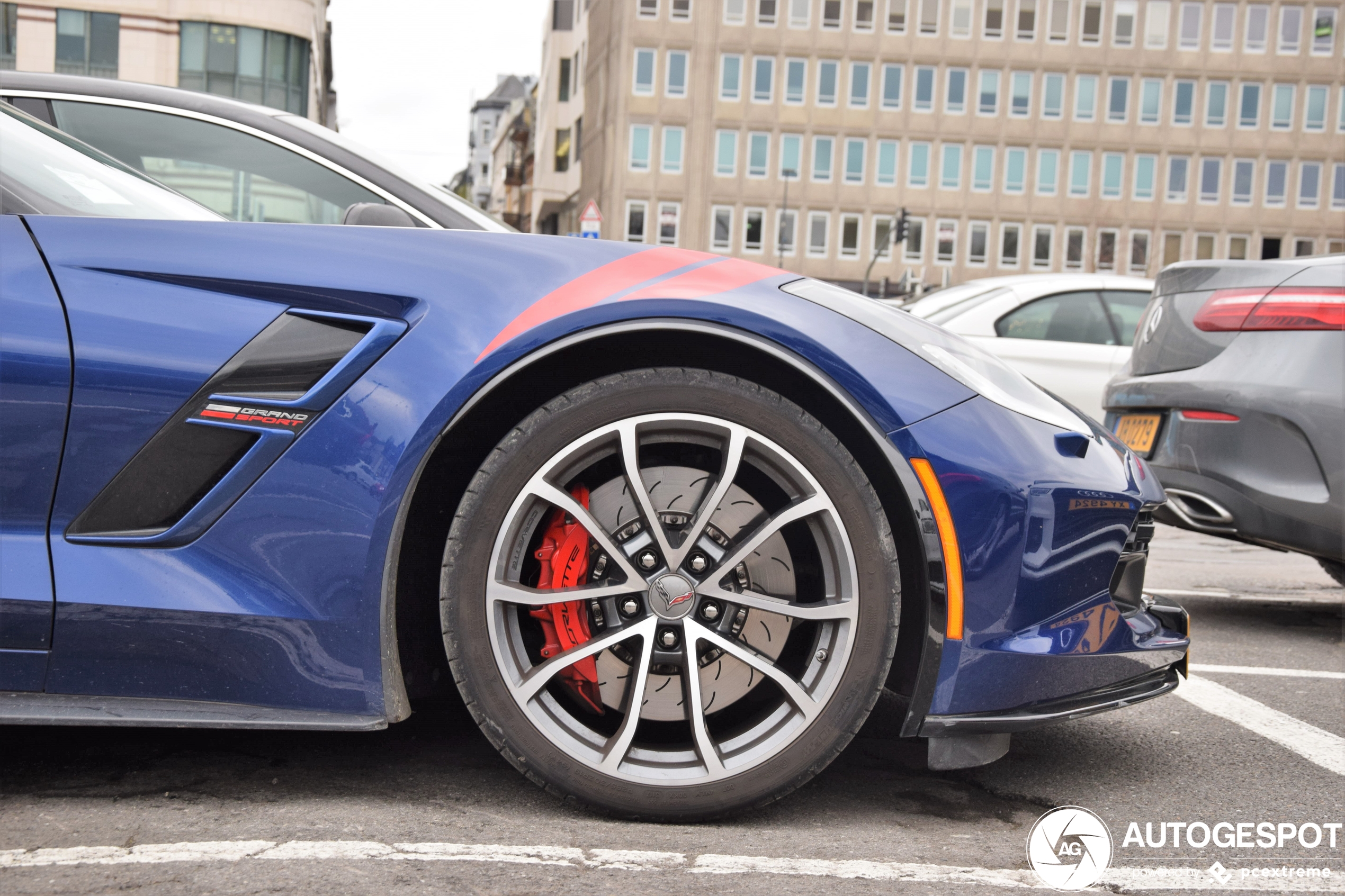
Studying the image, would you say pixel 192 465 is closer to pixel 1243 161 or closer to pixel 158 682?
pixel 158 682

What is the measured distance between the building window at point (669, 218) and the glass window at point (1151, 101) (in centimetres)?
2149

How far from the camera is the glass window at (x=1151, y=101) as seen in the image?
2144 inches

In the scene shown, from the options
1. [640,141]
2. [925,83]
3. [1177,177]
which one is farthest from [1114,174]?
[640,141]

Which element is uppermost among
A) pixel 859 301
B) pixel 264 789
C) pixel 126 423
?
pixel 859 301

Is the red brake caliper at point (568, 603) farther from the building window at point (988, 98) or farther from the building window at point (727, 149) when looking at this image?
the building window at point (988, 98)

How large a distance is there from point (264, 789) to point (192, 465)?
669 millimetres


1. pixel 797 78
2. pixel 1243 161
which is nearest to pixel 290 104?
pixel 797 78

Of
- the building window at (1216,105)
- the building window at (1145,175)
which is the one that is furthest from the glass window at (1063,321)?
the building window at (1216,105)

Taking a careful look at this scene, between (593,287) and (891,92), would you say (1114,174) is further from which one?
(593,287)

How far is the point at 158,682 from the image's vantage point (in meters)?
2.08

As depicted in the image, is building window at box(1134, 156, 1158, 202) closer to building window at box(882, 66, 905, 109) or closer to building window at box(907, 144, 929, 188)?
building window at box(907, 144, 929, 188)

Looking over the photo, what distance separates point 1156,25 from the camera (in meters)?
54.5

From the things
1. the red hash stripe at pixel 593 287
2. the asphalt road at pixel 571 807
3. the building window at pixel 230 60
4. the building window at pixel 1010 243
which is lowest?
the building window at pixel 1010 243

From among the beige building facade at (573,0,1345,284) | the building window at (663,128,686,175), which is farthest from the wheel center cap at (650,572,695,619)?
the building window at (663,128,686,175)
